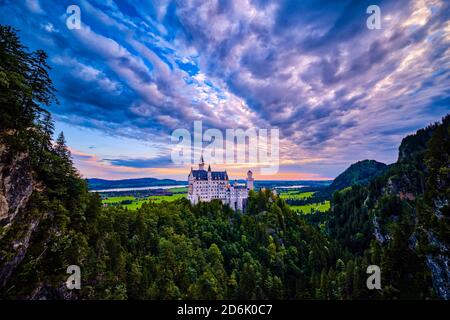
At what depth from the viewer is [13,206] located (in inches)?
766

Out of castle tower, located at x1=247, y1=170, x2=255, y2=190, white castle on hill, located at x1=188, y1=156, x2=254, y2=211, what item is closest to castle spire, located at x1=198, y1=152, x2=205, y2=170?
white castle on hill, located at x1=188, y1=156, x2=254, y2=211

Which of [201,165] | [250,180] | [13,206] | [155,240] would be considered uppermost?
[201,165]

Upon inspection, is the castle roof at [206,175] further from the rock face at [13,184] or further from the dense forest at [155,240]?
the rock face at [13,184]

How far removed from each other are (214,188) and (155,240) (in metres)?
47.3

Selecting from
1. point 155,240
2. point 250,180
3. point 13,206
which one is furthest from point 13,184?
point 250,180

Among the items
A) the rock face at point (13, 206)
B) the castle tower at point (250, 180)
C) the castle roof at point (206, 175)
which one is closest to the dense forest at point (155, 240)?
the rock face at point (13, 206)

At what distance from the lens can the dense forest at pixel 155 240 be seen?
66.7 ft

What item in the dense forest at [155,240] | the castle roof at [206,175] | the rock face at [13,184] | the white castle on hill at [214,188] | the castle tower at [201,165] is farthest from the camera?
the castle tower at [201,165]

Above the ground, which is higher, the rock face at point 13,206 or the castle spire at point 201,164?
the castle spire at point 201,164

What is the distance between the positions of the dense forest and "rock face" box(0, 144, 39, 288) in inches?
3.5

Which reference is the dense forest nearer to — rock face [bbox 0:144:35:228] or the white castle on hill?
rock face [bbox 0:144:35:228]

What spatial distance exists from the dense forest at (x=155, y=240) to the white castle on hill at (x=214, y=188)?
10993mm

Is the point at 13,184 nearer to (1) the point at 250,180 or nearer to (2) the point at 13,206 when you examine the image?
(2) the point at 13,206
